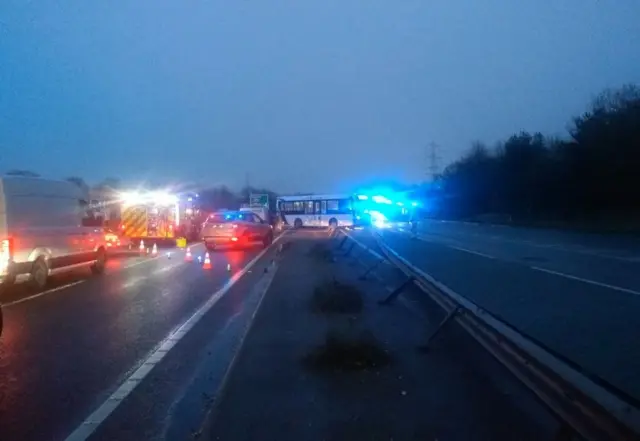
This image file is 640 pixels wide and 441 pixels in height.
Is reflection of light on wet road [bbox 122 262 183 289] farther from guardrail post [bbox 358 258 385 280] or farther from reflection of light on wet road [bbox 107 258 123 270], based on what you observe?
guardrail post [bbox 358 258 385 280]

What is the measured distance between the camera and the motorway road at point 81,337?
7492mm

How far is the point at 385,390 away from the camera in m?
7.94

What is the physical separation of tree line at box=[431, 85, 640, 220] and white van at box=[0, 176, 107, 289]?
4085 centimetres

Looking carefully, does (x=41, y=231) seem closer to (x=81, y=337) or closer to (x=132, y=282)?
(x=132, y=282)

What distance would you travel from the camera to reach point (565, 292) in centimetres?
1673

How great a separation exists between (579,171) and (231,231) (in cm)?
3110

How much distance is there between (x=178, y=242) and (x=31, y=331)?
105ft

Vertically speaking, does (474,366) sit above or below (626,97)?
below

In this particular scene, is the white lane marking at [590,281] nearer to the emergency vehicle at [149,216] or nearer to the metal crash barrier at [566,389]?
the metal crash barrier at [566,389]

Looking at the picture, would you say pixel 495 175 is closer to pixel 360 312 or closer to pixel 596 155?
pixel 596 155

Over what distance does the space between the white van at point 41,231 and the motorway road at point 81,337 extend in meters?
0.57

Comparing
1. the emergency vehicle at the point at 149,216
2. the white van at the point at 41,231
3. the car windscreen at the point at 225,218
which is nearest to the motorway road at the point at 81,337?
the white van at the point at 41,231

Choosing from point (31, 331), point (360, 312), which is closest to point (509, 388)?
point (360, 312)

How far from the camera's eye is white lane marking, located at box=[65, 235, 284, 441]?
268 inches
